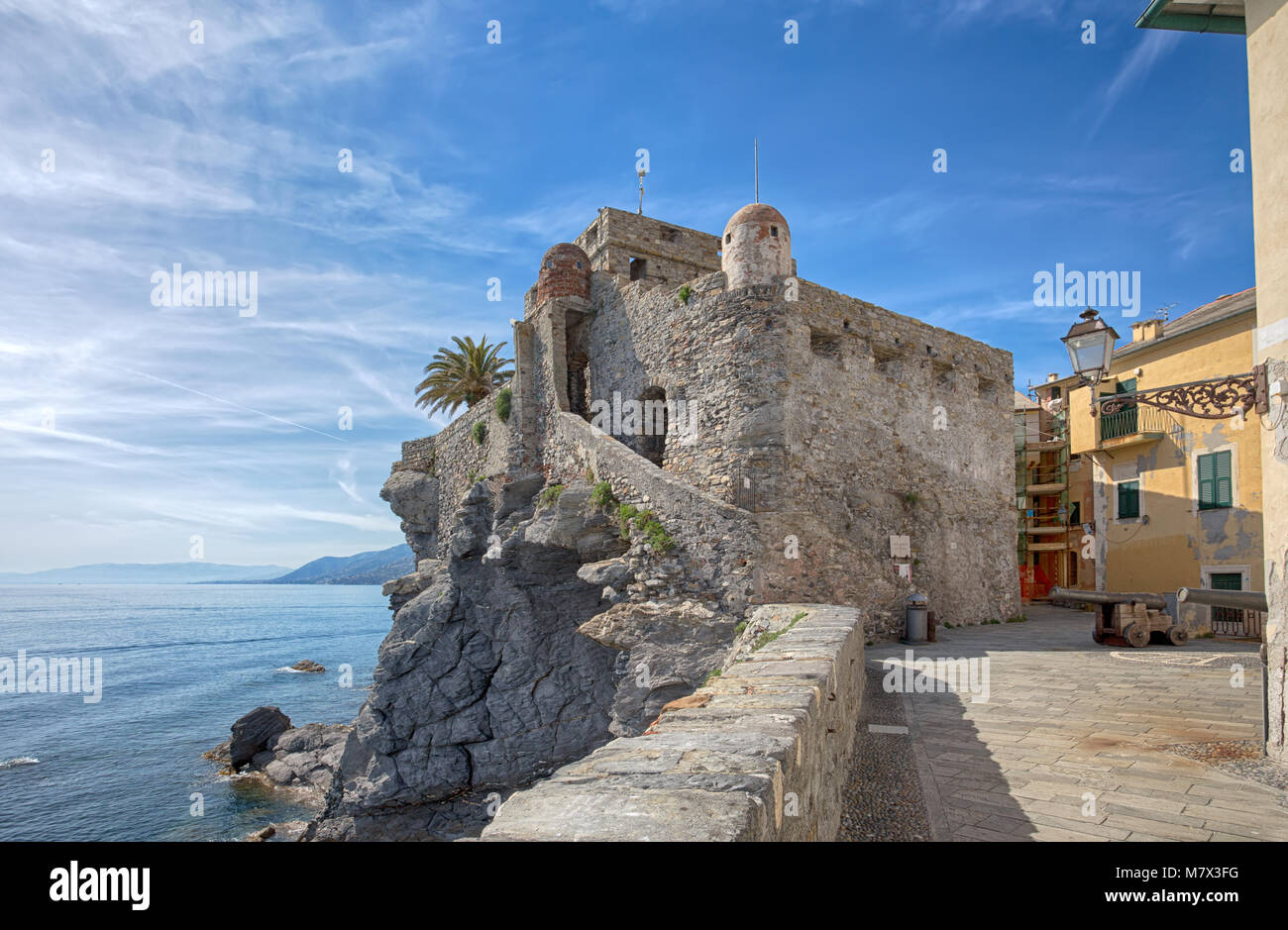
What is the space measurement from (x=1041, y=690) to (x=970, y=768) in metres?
3.63

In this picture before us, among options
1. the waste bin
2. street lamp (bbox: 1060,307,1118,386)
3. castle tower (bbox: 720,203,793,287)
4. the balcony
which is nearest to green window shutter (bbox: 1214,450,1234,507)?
the balcony

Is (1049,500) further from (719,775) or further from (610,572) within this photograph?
(719,775)

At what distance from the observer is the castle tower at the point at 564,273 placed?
A: 58.8ft

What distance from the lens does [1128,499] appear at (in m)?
22.0

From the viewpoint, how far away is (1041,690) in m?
8.42

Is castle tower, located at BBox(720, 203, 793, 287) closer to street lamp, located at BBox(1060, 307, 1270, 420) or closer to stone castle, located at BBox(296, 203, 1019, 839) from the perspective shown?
stone castle, located at BBox(296, 203, 1019, 839)

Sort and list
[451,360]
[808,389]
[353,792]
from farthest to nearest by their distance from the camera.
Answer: [451,360]
[353,792]
[808,389]

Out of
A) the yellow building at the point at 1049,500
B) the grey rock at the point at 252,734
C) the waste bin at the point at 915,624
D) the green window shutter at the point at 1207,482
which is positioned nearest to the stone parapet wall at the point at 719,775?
the waste bin at the point at 915,624

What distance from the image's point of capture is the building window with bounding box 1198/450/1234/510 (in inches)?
746

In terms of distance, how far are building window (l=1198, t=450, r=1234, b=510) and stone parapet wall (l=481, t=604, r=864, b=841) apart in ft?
65.1

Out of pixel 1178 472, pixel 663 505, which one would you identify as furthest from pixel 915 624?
pixel 1178 472
